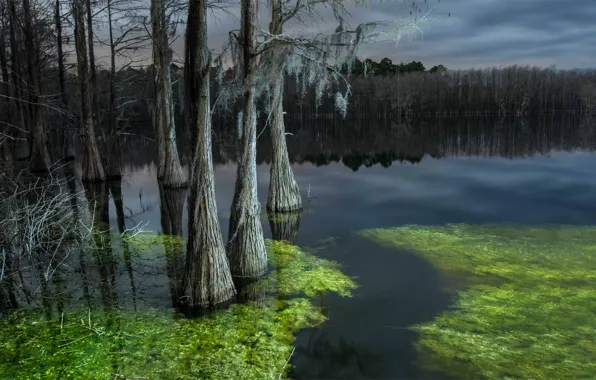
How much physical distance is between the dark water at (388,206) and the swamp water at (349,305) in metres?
0.05

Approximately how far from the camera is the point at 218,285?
7.00 meters

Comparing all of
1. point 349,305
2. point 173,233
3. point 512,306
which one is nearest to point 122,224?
point 173,233

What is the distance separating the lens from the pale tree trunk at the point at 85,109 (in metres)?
17.6

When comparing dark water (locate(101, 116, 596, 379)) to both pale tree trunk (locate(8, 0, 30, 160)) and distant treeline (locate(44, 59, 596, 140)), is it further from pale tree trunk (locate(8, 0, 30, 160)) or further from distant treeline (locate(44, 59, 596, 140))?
distant treeline (locate(44, 59, 596, 140))

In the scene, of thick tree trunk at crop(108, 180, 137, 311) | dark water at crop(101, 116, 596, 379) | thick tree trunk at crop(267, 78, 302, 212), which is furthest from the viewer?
thick tree trunk at crop(267, 78, 302, 212)

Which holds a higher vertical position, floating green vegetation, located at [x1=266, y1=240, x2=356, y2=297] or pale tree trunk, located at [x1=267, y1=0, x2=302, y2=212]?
pale tree trunk, located at [x1=267, y1=0, x2=302, y2=212]

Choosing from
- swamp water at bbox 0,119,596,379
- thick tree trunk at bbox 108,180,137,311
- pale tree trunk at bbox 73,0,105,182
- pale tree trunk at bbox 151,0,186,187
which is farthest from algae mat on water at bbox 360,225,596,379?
pale tree trunk at bbox 73,0,105,182

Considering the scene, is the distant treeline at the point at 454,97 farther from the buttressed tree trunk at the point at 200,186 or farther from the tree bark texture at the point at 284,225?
the buttressed tree trunk at the point at 200,186

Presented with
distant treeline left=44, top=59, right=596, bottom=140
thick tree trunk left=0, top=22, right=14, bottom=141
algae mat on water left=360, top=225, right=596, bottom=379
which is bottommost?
algae mat on water left=360, top=225, right=596, bottom=379

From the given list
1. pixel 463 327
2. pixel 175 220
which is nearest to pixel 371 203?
pixel 175 220

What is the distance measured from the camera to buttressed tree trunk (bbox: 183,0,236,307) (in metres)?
6.64

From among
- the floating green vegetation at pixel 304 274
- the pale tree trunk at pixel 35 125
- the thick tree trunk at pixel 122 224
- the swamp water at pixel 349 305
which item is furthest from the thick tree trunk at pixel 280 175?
the pale tree trunk at pixel 35 125

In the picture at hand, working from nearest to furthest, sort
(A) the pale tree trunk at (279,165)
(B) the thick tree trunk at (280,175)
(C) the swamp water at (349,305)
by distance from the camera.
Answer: (C) the swamp water at (349,305) < (A) the pale tree trunk at (279,165) < (B) the thick tree trunk at (280,175)

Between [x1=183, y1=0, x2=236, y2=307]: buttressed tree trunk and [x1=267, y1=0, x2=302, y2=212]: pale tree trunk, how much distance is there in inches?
141
